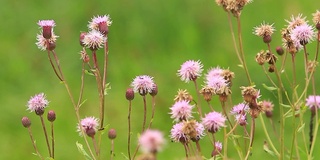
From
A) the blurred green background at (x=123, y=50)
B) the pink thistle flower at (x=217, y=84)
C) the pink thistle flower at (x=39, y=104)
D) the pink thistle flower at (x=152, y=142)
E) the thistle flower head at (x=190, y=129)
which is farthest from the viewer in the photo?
the blurred green background at (x=123, y=50)

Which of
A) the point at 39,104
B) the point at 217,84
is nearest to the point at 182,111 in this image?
the point at 217,84

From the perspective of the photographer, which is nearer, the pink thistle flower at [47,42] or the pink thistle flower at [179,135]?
the pink thistle flower at [179,135]

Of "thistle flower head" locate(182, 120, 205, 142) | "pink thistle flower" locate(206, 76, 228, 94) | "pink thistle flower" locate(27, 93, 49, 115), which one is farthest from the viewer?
"pink thistle flower" locate(27, 93, 49, 115)

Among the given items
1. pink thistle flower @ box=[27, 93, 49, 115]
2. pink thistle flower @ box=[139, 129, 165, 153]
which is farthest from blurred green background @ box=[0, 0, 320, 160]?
pink thistle flower @ box=[139, 129, 165, 153]

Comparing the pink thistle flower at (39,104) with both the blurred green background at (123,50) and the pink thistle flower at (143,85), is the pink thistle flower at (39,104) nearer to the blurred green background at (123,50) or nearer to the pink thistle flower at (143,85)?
the pink thistle flower at (143,85)

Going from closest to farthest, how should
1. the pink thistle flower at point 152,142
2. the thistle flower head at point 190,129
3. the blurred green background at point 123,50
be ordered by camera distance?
1. the pink thistle flower at point 152,142
2. the thistle flower head at point 190,129
3. the blurred green background at point 123,50

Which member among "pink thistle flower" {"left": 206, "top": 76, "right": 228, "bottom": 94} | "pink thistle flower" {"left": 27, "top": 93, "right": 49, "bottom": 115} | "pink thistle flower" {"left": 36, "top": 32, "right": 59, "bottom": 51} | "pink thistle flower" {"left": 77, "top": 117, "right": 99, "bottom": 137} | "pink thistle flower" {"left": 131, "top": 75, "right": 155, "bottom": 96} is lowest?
"pink thistle flower" {"left": 206, "top": 76, "right": 228, "bottom": 94}

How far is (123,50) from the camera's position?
15.6 ft

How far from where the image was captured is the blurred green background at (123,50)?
13.8ft

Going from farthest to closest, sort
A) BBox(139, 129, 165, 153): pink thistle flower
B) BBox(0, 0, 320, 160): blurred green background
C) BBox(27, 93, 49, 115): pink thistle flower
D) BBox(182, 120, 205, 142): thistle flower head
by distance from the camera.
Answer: BBox(0, 0, 320, 160): blurred green background
BBox(27, 93, 49, 115): pink thistle flower
BBox(182, 120, 205, 142): thistle flower head
BBox(139, 129, 165, 153): pink thistle flower

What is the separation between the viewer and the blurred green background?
4215mm

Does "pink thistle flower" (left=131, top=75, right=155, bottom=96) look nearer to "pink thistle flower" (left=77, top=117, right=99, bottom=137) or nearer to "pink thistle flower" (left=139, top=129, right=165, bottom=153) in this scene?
"pink thistle flower" (left=77, top=117, right=99, bottom=137)

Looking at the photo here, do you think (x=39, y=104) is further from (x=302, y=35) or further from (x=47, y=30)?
(x=302, y=35)

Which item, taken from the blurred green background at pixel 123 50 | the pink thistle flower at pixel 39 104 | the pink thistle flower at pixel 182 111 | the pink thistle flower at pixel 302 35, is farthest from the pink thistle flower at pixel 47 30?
the blurred green background at pixel 123 50
